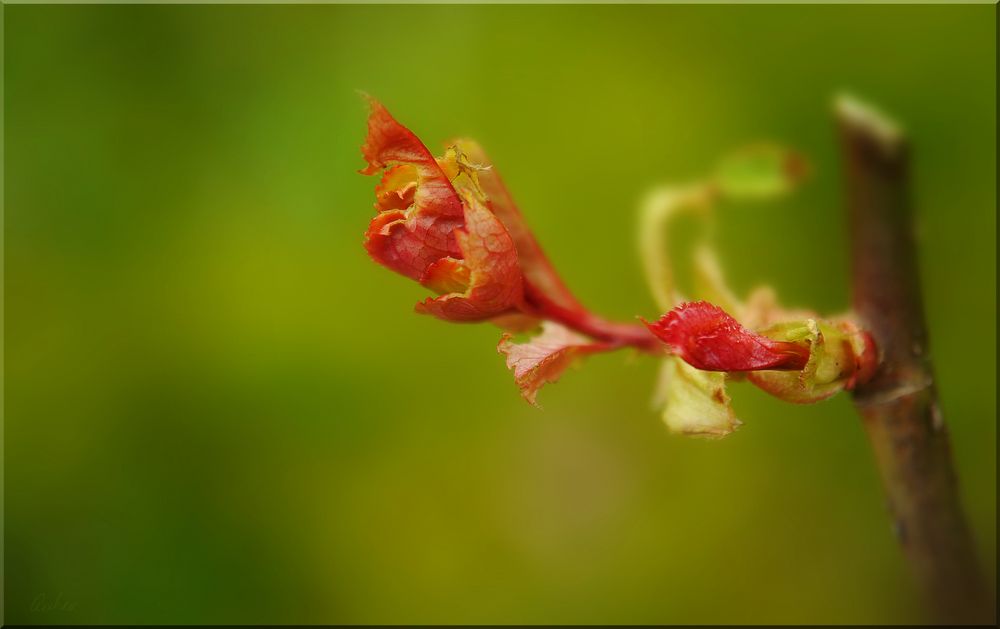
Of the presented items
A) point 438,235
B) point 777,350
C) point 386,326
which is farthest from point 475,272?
point 386,326

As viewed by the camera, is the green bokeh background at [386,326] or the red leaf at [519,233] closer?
the red leaf at [519,233]

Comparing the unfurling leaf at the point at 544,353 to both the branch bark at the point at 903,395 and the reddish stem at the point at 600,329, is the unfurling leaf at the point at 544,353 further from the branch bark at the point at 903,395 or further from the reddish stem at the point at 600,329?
the branch bark at the point at 903,395

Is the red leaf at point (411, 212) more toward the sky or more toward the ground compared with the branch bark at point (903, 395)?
more toward the sky

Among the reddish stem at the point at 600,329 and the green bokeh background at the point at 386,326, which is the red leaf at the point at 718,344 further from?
the green bokeh background at the point at 386,326

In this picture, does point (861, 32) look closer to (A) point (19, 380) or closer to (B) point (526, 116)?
(B) point (526, 116)

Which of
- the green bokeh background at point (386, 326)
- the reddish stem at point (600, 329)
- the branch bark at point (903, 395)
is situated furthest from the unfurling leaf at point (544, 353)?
the green bokeh background at point (386, 326)

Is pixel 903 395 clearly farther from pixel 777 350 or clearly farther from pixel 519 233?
pixel 519 233

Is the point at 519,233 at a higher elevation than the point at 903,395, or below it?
higher
